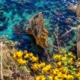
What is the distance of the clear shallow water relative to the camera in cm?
590

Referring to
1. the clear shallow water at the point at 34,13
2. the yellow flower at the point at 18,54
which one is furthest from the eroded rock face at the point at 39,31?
the yellow flower at the point at 18,54

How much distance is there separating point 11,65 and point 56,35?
162 centimetres

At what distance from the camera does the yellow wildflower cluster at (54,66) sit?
4.84 meters

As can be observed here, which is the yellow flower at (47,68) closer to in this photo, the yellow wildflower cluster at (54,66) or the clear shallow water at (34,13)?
the yellow wildflower cluster at (54,66)

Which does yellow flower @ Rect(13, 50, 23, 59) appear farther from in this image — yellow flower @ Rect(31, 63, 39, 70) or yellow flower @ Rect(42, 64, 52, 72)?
yellow flower @ Rect(42, 64, 52, 72)

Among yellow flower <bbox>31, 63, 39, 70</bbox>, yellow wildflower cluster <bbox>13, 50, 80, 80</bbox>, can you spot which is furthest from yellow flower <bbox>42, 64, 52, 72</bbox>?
yellow flower <bbox>31, 63, 39, 70</bbox>

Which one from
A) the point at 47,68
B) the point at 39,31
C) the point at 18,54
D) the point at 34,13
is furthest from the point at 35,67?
the point at 34,13

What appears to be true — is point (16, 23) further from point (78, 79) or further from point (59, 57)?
point (78, 79)

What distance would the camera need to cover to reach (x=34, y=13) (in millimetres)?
6590

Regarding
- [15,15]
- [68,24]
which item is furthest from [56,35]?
[15,15]

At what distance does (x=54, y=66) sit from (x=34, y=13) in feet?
5.95

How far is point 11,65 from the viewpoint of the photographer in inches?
185

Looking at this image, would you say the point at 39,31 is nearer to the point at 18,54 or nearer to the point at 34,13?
the point at 18,54

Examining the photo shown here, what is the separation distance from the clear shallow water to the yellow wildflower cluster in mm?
512
